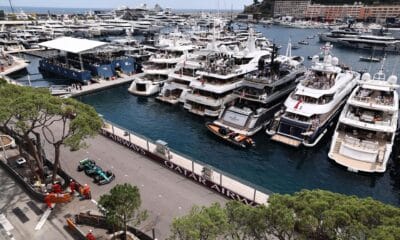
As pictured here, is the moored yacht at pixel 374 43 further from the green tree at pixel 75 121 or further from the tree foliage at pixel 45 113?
the tree foliage at pixel 45 113

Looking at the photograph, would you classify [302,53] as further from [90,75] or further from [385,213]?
[385,213]

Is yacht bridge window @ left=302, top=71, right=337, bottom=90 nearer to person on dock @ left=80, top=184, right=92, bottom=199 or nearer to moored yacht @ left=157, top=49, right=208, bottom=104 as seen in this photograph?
moored yacht @ left=157, top=49, right=208, bottom=104

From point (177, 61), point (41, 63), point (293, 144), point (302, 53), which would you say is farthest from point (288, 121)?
point (302, 53)

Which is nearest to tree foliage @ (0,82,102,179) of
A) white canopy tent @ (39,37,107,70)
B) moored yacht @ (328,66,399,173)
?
moored yacht @ (328,66,399,173)

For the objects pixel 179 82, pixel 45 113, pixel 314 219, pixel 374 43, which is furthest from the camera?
pixel 374 43

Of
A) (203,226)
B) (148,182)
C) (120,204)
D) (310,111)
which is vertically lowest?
(148,182)

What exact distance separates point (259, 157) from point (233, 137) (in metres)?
4.25

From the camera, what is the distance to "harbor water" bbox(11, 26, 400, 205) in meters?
26.6

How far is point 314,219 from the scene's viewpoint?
10719mm

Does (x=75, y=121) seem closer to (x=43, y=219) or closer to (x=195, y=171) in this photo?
(x=43, y=219)

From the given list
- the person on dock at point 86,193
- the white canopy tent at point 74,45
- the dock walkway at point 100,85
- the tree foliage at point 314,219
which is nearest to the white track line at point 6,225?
the person on dock at point 86,193

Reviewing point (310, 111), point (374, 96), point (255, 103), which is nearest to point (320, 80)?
point (374, 96)

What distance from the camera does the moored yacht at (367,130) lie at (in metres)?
28.6

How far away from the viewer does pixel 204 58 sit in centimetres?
5466
